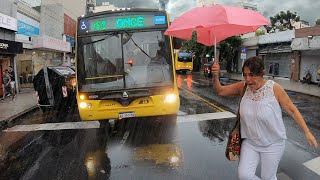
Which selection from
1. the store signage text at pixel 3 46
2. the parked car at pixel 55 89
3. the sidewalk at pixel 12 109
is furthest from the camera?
the store signage text at pixel 3 46

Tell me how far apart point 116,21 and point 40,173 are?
418 centimetres

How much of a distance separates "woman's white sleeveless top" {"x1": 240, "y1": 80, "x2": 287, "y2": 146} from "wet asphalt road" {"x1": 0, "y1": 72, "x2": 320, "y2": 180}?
187 cm

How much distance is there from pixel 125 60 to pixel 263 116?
17.0 feet

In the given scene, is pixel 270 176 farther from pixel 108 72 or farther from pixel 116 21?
pixel 116 21

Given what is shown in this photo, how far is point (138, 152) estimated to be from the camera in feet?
22.0

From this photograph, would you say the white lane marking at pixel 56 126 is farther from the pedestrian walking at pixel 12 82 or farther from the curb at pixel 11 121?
the pedestrian walking at pixel 12 82

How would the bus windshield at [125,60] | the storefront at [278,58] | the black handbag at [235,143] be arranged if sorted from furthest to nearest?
the storefront at [278,58] → the bus windshield at [125,60] → the black handbag at [235,143]

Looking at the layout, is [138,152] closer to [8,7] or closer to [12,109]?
[12,109]

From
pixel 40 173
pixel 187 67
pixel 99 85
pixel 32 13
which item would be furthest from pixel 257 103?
pixel 187 67

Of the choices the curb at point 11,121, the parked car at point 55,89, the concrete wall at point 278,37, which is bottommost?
the curb at point 11,121

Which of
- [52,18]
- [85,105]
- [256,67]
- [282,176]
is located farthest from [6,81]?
[256,67]

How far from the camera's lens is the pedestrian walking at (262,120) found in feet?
11.3

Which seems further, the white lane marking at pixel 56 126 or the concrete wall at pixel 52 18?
the concrete wall at pixel 52 18

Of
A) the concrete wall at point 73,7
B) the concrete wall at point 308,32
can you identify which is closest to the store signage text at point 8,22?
the concrete wall at point 73,7
